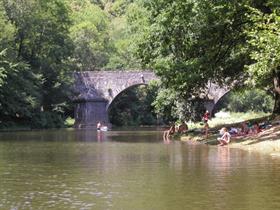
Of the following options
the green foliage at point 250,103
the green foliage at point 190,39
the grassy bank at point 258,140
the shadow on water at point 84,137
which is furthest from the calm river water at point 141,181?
the green foliage at point 250,103

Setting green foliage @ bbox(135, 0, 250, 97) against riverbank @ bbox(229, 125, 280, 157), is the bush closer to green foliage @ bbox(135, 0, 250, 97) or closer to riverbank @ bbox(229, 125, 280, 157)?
green foliage @ bbox(135, 0, 250, 97)

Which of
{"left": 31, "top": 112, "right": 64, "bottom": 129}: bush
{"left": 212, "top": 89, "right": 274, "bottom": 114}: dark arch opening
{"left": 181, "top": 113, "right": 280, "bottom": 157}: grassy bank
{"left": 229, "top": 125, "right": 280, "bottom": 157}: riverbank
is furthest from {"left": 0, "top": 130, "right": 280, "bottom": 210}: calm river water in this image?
{"left": 212, "top": 89, "right": 274, "bottom": 114}: dark arch opening

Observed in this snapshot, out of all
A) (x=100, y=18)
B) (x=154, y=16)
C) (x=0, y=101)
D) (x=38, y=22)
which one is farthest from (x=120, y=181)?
(x=100, y=18)

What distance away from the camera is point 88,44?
328ft

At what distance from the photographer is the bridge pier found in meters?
77.1

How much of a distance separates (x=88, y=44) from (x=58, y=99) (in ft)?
99.0

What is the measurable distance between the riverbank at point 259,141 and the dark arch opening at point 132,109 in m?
49.0

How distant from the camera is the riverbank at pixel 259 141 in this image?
81.7ft

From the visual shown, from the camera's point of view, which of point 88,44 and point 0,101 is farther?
point 88,44

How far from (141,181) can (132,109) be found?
6952 centimetres

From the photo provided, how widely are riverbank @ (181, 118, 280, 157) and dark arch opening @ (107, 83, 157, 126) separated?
49039 millimetres

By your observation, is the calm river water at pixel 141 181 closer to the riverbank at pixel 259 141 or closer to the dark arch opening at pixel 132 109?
the riverbank at pixel 259 141

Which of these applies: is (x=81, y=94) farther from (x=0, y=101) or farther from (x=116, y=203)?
(x=116, y=203)

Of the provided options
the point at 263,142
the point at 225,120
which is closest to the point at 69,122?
the point at 225,120
